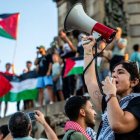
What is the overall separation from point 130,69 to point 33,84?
34.1 ft

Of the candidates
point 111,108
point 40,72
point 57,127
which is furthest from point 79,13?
point 40,72

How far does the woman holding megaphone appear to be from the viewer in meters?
4.37

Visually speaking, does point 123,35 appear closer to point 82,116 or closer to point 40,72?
point 40,72

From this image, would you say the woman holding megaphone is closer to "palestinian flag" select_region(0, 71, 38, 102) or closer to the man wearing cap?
the man wearing cap

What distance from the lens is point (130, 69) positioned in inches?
193

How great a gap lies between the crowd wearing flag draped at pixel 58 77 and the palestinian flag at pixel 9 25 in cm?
85

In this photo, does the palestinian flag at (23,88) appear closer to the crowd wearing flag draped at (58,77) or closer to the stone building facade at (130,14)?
the crowd wearing flag draped at (58,77)

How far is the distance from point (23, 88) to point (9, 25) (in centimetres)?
177

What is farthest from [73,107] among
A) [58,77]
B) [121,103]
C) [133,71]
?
[58,77]

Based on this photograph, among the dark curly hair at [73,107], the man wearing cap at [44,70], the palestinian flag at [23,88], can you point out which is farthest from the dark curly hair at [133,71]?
the palestinian flag at [23,88]

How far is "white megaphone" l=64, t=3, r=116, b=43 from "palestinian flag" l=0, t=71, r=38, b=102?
938cm

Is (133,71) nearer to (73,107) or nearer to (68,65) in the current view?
(73,107)

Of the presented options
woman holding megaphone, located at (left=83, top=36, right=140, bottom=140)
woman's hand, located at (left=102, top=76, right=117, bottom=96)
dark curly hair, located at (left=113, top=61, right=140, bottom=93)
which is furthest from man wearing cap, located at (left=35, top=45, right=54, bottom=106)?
woman's hand, located at (left=102, top=76, right=117, bottom=96)

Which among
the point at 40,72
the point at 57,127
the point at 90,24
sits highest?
the point at 90,24
